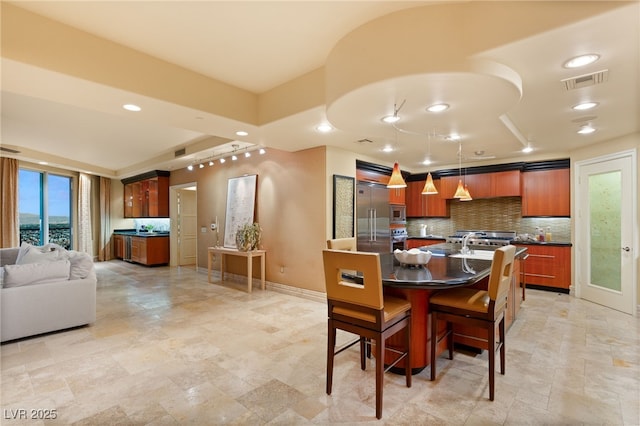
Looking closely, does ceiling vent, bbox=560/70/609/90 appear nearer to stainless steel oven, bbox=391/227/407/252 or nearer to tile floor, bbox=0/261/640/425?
tile floor, bbox=0/261/640/425

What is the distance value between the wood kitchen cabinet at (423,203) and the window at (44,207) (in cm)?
947

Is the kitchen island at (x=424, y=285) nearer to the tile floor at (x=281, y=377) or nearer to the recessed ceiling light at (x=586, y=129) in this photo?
the tile floor at (x=281, y=377)

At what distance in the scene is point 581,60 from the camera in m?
2.18

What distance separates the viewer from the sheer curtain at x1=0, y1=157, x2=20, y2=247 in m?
6.58

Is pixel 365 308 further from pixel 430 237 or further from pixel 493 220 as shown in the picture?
pixel 493 220

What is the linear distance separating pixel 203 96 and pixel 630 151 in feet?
18.8

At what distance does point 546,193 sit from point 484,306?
4618 millimetres

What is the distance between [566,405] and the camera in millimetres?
2156

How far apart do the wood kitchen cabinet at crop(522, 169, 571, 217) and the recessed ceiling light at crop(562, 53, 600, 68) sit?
4079 millimetres

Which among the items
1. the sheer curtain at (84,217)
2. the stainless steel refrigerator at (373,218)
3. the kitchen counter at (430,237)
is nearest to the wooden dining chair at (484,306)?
the stainless steel refrigerator at (373,218)

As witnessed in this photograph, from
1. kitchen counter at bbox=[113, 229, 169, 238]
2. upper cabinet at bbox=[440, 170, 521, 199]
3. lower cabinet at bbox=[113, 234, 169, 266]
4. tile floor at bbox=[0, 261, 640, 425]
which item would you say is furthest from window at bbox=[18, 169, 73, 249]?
upper cabinet at bbox=[440, 170, 521, 199]

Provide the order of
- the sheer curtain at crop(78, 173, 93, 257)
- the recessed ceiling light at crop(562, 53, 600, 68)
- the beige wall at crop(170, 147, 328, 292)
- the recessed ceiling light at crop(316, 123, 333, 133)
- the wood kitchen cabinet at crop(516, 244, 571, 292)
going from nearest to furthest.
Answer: the recessed ceiling light at crop(562, 53, 600, 68) → the recessed ceiling light at crop(316, 123, 333, 133) → the beige wall at crop(170, 147, 328, 292) → the wood kitchen cabinet at crop(516, 244, 571, 292) → the sheer curtain at crop(78, 173, 93, 257)

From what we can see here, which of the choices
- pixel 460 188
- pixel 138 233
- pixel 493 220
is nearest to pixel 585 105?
pixel 460 188

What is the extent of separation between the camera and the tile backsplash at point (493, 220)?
5.76 m
